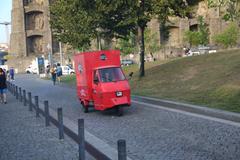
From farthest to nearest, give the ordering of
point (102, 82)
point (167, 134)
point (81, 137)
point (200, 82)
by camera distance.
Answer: point (200, 82) < point (102, 82) < point (167, 134) < point (81, 137)

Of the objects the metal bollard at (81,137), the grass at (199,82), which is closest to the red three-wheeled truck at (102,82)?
the grass at (199,82)

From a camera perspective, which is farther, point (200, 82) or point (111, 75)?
point (200, 82)

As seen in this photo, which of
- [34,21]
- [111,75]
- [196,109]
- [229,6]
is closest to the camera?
[229,6]

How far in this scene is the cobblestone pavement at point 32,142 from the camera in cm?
974

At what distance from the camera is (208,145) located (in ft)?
32.6

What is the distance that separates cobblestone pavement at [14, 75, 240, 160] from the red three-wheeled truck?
53 centimetres

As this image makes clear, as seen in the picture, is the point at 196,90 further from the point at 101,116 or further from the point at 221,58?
the point at 221,58

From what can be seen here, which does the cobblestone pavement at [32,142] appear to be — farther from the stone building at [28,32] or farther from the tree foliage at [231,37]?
the stone building at [28,32]

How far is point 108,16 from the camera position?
101 feet

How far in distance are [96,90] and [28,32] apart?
268ft

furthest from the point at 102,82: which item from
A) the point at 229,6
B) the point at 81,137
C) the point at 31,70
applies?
the point at 31,70

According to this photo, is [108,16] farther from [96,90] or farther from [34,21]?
[34,21]

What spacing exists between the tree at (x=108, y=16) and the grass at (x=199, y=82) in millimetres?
2615

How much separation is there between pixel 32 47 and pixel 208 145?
9066 centimetres
